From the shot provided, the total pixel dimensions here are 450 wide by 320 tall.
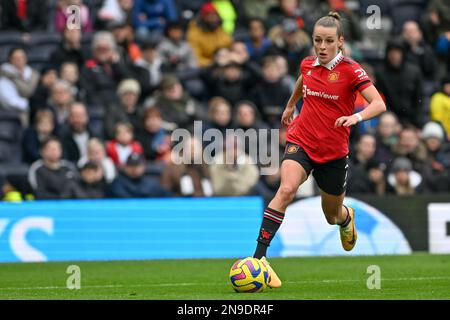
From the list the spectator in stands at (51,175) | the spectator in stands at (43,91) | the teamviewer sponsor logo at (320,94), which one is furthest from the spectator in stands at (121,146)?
the teamviewer sponsor logo at (320,94)

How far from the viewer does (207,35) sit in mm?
20875

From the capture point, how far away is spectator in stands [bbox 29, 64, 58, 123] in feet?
61.7

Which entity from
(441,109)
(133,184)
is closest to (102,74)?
(133,184)

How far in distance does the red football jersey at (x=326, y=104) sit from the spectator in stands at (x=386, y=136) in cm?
742

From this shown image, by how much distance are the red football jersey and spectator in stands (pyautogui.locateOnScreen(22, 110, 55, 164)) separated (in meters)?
7.40

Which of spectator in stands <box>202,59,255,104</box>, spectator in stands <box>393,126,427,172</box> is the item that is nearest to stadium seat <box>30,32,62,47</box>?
spectator in stands <box>202,59,255,104</box>

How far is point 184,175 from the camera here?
17.6 metres

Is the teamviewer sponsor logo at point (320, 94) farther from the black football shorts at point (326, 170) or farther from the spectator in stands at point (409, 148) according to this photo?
the spectator in stands at point (409, 148)

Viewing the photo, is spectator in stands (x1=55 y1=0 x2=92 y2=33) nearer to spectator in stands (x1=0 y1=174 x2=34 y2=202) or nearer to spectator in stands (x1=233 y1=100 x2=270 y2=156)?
spectator in stands (x1=233 y1=100 x2=270 y2=156)

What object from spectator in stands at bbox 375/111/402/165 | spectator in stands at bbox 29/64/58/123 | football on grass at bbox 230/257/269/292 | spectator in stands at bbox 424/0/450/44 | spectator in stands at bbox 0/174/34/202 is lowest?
football on grass at bbox 230/257/269/292

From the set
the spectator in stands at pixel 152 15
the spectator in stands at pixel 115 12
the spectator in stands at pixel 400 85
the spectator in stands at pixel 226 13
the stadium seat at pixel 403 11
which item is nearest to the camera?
the spectator in stands at pixel 400 85

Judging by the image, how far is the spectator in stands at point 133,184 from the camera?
17.3 m

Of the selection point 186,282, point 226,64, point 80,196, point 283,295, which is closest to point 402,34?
point 226,64

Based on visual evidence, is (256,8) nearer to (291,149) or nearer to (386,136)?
(386,136)
